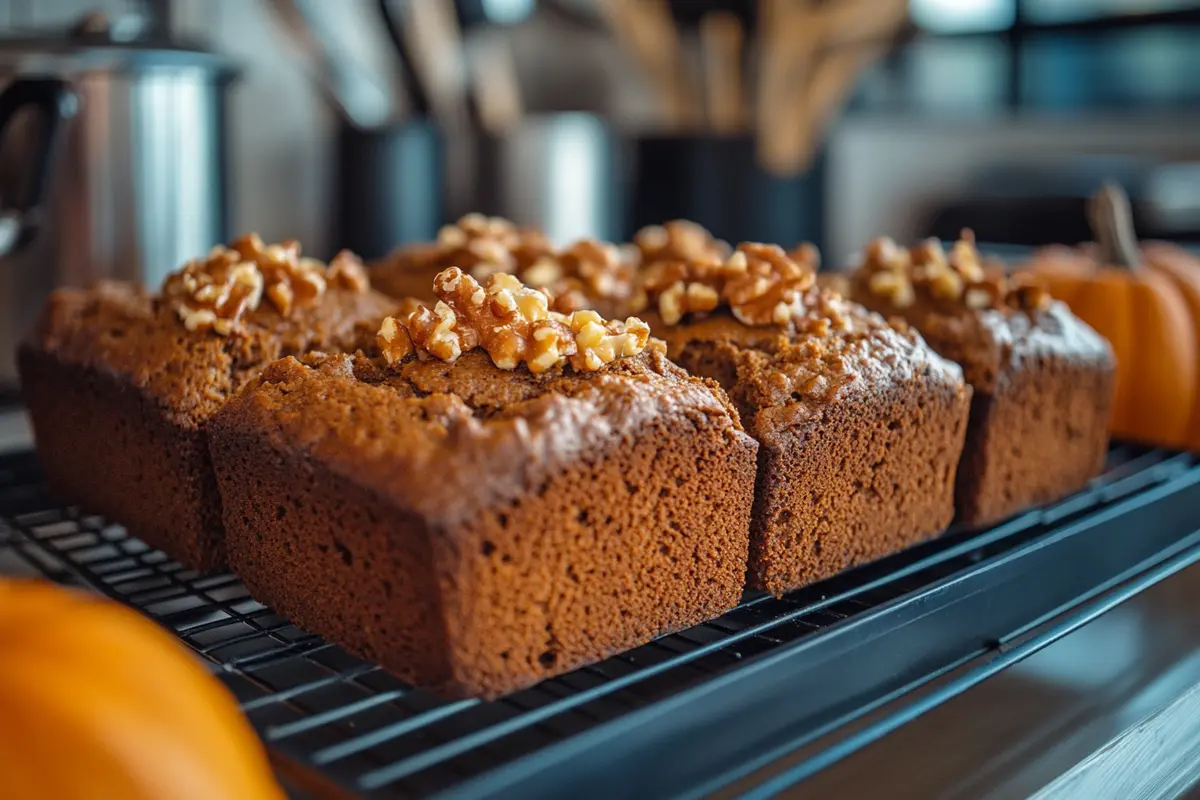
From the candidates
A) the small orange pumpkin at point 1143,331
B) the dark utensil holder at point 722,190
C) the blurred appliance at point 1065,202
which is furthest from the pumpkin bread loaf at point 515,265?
the blurred appliance at point 1065,202

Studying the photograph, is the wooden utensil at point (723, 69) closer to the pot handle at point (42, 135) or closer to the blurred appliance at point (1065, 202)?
the blurred appliance at point (1065, 202)

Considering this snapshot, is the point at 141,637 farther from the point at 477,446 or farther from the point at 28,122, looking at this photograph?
the point at 28,122

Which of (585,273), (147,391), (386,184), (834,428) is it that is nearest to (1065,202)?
(386,184)

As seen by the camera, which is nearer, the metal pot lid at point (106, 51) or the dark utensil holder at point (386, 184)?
the metal pot lid at point (106, 51)

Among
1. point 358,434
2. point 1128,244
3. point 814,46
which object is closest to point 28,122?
point 358,434

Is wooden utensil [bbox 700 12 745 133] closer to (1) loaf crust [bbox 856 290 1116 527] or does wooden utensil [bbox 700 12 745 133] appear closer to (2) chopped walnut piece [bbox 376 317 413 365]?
(1) loaf crust [bbox 856 290 1116 527]

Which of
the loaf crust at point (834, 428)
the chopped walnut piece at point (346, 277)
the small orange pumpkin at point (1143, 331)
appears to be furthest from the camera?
the small orange pumpkin at point (1143, 331)
